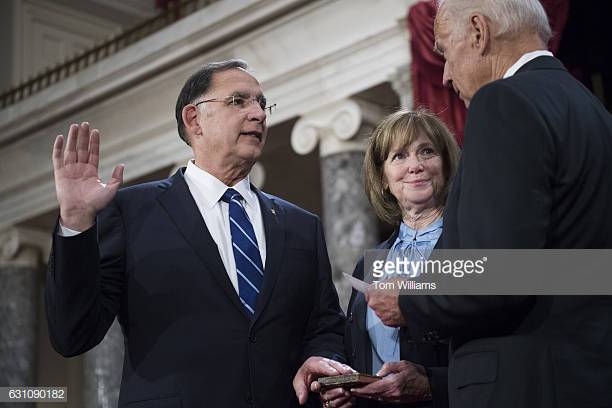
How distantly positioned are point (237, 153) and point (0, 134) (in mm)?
9388

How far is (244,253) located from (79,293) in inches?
21.3

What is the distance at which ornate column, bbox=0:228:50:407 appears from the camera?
1176cm

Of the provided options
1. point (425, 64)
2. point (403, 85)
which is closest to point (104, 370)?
point (403, 85)

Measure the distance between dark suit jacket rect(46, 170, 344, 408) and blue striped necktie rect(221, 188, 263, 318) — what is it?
0.11 feet

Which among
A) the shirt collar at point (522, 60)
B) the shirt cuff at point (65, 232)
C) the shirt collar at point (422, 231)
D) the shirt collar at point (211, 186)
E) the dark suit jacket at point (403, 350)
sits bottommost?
the dark suit jacket at point (403, 350)

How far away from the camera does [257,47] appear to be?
932 cm

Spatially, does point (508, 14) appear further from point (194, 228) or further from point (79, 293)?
point (79, 293)

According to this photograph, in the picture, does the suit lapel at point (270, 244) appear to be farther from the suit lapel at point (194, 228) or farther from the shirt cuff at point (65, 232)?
the shirt cuff at point (65, 232)

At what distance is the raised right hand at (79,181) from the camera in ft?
8.60

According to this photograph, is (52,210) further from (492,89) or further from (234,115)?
(492,89)

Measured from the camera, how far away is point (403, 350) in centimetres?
299

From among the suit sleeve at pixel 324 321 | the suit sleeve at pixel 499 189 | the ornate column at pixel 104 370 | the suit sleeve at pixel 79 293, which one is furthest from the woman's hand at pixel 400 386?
the ornate column at pixel 104 370

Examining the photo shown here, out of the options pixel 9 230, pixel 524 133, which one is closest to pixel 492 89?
pixel 524 133

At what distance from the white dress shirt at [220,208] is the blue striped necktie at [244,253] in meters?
0.01
